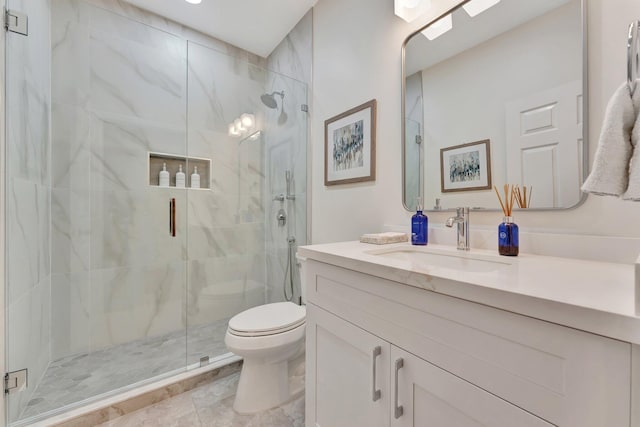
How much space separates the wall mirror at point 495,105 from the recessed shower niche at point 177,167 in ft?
5.27

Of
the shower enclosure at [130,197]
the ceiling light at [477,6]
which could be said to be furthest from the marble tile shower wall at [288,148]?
the ceiling light at [477,6]

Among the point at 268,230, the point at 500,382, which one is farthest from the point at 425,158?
the point at 268,230

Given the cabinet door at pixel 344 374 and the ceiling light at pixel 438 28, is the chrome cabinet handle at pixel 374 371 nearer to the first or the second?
the cabinet door at pixel 344 374

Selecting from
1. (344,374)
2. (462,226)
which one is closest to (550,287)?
(462,226)

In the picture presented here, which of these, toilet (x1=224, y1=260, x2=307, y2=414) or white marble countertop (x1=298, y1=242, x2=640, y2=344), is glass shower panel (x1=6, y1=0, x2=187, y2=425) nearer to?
toilet (x1=224, y1=260, x2=307, y2=414)

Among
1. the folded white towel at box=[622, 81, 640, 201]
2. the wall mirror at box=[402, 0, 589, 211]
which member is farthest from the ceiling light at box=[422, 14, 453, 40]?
the folded white towel at box=[622, 81, 640, 201]

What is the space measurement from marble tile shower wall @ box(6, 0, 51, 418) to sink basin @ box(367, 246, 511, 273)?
1.65m

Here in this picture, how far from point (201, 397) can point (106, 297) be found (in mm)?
1026

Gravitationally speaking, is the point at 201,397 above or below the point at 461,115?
below

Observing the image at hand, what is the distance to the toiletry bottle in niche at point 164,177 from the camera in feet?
6.69

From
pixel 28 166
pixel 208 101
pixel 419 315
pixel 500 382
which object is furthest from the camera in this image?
pixel 208 101

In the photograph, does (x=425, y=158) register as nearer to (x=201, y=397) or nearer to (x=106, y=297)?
(x=201, y=397)

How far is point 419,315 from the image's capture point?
0.66 meters

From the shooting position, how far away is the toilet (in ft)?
4.31
